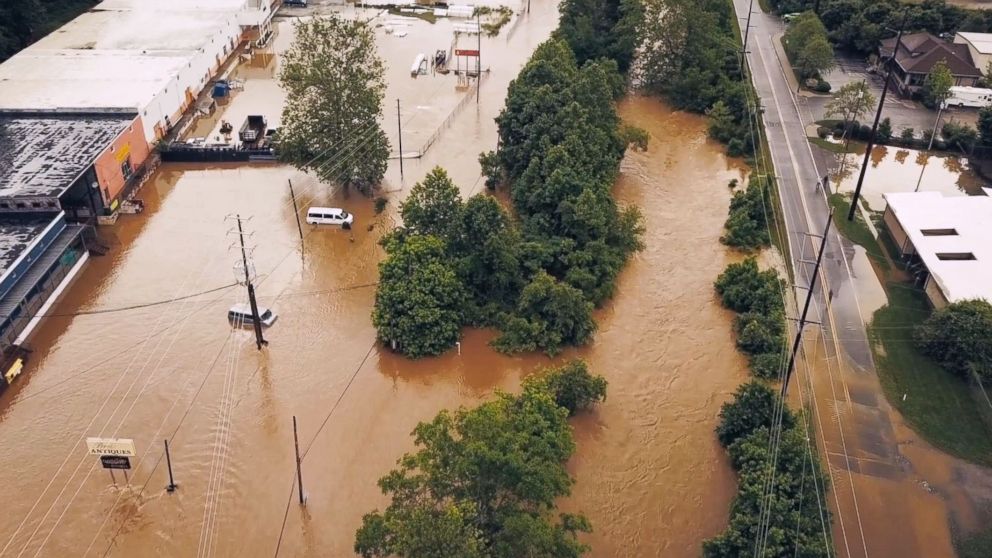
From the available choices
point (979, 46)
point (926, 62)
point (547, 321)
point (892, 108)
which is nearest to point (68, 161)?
point (547, 321)

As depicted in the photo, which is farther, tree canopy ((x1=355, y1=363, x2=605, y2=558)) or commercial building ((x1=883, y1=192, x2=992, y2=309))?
commercial building ((x1=883, y1=192, x2=992, y2=309))

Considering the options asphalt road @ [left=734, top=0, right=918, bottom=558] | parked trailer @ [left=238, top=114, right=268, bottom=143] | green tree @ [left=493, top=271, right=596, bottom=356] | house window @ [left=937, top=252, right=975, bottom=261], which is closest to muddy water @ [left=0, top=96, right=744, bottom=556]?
green tree @ [left=493, top=271, right=596, bottom=356]

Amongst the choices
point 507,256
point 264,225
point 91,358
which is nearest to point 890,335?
point 507,256

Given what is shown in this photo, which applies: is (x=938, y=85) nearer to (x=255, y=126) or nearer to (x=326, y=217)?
(x=326, y=217)

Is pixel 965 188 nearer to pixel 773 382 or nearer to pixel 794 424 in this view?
pixel 773 382

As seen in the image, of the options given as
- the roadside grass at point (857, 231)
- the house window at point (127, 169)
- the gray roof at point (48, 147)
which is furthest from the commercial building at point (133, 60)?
the roadside grass at point (857, 231)

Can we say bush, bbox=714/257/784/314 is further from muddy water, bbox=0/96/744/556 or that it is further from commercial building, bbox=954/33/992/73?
commercial building, bbox=954/33/992/73
